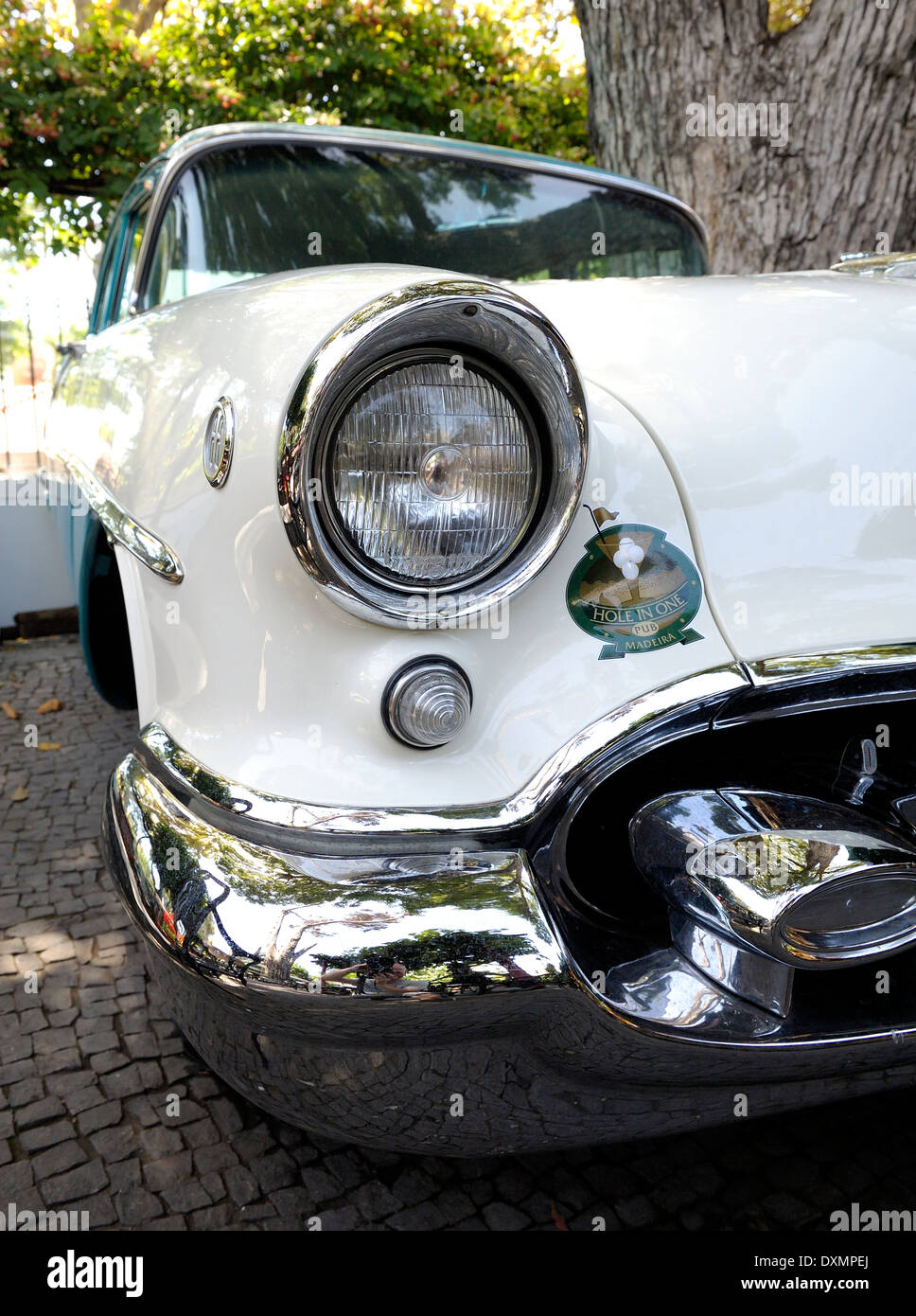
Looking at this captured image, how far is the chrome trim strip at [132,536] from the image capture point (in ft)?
4.38

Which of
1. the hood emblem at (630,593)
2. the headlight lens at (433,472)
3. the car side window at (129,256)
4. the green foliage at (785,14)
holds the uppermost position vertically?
the green foliage at (785,14)

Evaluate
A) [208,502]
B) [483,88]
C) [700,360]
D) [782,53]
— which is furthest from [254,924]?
[483,88]

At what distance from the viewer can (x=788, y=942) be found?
117 centimetres

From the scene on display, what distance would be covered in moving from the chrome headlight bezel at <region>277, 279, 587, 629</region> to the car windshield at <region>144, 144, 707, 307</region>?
3.71 feet

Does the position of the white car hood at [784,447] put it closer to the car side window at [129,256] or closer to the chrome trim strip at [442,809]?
the chrome trim strip at [442,809]

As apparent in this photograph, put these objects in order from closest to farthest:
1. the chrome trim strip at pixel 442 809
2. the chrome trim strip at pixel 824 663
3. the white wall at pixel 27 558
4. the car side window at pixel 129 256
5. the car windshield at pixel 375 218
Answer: the chrome trim strip at pixel 442 809
the chrome trim strip at pixel 824 663
the car windshield at pixel 375 218
the car side window at pixel 129 256
the white wall at pixel 27 558

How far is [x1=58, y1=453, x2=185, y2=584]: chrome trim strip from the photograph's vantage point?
1336mm

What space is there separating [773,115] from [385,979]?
A: 422 cm

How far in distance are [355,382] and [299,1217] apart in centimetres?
121

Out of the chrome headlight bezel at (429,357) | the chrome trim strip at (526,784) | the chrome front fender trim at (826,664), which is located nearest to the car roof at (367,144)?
the chrome headlight bezel at (429,357)

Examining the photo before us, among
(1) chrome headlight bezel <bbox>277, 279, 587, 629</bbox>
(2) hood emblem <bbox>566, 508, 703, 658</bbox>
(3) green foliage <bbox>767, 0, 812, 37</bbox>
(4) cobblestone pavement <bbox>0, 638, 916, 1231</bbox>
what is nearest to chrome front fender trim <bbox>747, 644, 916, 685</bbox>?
(2) hood emblem <bbox>566, 508, 703, 658</bbox>

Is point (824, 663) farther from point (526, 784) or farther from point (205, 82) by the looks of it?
point (205, 82)

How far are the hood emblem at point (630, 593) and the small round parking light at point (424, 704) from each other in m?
0.20
